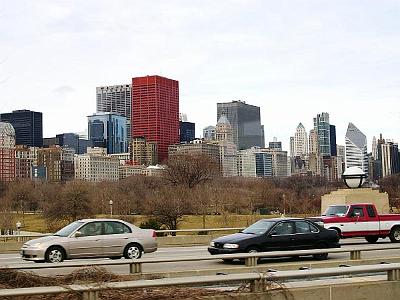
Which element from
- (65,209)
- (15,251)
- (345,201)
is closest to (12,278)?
(15,251)

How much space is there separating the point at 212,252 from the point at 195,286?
9.46 meters

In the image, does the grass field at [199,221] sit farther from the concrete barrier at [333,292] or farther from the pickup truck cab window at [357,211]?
the concrete barrier at [333,292]

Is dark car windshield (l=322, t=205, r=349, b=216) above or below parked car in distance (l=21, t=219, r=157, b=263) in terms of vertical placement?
above

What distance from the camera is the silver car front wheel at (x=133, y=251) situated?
20234 millimetres

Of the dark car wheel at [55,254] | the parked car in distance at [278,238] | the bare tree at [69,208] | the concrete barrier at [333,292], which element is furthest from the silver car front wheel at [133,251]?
the bare tree at [69,208]

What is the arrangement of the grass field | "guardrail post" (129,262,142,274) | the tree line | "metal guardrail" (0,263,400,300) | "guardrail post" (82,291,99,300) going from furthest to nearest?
the tree line
the grass field
"guardrail post" (129,262,142,274)
"guardrail post" (82,291,99,300)
"metal guardrail" (0,263,400,300)

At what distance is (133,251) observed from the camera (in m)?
20.4

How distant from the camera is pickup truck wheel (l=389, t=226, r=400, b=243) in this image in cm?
2733

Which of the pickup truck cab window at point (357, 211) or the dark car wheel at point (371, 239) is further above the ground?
the pickup truck cab window at point (357, 211)

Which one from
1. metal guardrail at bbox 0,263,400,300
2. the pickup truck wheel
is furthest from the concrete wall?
metal guardrail at bbox 0,263,400,300

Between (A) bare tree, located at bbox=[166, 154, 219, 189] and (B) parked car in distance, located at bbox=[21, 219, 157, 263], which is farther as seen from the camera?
(A) bare tree, located at bbox=[166, 154, 219, 189]

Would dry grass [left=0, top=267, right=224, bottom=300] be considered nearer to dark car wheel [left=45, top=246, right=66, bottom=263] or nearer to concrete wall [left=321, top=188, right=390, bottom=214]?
dark car wheel [left=45, top=246, right=66, bottom=263]

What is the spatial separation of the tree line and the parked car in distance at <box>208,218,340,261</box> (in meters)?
32.2

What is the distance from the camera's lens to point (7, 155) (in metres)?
186
